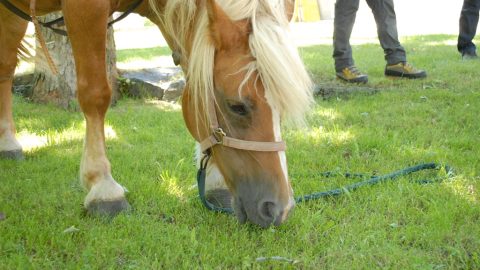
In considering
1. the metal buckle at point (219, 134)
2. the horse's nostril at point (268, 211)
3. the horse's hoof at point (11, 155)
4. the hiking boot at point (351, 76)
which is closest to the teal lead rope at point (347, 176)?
the metal buckle at point (219, 134)

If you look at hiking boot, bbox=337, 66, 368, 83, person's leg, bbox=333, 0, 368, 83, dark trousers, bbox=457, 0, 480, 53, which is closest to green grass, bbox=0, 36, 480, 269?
hiking boot, bbox=337, 66, 368, 83

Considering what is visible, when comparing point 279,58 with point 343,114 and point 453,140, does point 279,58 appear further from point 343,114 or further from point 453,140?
point 343,114

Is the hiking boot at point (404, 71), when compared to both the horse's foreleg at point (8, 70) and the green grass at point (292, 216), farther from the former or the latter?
the horse's foreleg at point (8, 70)

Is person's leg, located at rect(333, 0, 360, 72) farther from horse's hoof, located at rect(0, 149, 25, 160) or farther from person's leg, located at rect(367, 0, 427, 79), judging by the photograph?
horse's hoof, located at rect(0, 149, 25, 160)

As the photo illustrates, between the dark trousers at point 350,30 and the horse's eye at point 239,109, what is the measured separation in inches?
159

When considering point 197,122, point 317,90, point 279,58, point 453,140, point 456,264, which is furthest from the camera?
point 317,90

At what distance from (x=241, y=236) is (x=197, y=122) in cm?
56

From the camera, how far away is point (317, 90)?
17.6ft

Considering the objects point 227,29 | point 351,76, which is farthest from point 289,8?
point 351,76

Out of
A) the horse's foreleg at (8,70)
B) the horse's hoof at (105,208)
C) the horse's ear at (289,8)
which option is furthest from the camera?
the horse's foreleg at (8,70)

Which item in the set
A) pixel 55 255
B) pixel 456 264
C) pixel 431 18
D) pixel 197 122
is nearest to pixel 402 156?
pixel 456 264

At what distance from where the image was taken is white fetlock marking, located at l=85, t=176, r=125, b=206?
257 centimetres

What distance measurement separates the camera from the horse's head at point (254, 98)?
200 centimetres

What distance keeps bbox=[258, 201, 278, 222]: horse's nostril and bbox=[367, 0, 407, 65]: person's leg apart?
4.43 metres
